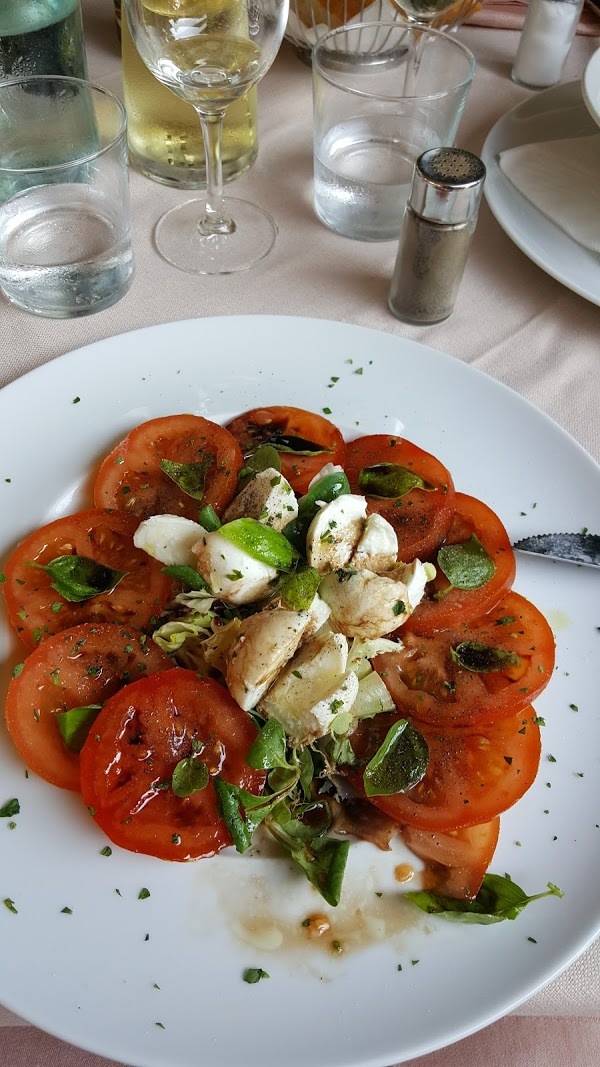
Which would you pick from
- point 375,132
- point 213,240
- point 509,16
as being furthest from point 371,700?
point 509,16

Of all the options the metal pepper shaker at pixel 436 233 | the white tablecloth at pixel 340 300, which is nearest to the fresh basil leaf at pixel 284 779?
the white tablecloth at pixel 340 300

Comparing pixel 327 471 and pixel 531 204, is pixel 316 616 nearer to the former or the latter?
pixel 327 471

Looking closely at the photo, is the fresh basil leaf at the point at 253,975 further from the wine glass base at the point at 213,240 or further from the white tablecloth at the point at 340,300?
the wine glass base at the point at 213,240

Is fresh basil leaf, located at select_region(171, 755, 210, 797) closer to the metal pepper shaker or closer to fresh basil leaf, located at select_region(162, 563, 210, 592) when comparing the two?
fresh basil leaf, located at select_region(162, 563, 210, 592)

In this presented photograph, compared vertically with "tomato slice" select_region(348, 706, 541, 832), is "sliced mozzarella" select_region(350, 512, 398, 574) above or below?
above

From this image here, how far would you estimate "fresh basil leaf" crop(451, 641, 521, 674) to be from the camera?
45.1 inches

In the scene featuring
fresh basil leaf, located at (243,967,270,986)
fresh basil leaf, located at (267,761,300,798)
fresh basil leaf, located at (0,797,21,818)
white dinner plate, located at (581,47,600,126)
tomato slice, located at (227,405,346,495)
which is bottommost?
fresh basil leaf, located at (243,967,270,986)

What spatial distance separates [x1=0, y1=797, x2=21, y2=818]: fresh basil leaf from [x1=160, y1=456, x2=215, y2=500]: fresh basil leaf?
0.48m

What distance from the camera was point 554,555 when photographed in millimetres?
1294

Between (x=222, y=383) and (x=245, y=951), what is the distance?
0.88 meters

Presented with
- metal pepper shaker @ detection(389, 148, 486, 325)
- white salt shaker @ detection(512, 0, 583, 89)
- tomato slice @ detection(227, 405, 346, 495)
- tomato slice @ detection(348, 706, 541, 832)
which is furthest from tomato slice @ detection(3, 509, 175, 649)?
white salt shaker @ detection(512, 0, 583, 89)

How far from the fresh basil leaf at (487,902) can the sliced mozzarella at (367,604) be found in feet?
1.04

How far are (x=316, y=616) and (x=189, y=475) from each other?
32 centimetres

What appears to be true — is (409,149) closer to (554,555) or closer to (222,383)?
(222,383)
